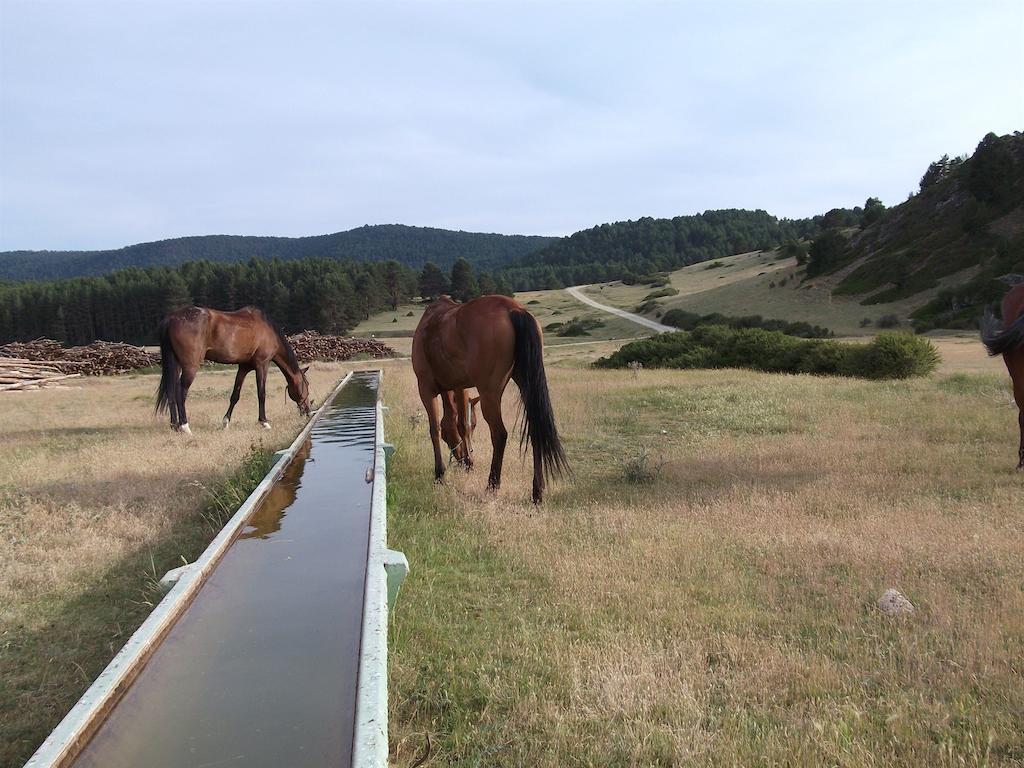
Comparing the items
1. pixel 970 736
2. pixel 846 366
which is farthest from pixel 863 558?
pixel 846 366

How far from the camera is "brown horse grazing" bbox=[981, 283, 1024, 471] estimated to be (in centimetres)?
702

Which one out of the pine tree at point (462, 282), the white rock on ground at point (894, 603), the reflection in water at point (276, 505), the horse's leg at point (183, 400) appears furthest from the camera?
the pine tree at point (462, 282)

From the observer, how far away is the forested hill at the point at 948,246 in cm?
3753

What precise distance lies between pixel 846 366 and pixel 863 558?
16.0m

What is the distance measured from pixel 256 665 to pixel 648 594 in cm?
231

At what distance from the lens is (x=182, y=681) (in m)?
3.03

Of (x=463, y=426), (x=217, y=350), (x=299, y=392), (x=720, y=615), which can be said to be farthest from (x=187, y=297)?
(x=720, y=615)

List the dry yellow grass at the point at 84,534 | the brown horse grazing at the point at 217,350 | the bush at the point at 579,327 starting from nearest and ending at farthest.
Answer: the dry yellow grass at the point at 84,534, the brown horse grazing at the point at 217,350, the bush at the point at 579,327

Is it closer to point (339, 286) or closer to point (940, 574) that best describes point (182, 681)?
point (940, 574)

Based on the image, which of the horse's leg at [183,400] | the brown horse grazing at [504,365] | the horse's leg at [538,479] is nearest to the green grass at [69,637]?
the brown horse grazing at [504,365]

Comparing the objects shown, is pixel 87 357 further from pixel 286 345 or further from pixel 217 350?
pixel 217 350

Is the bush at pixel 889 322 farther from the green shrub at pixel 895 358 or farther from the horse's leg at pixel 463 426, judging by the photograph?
the horse's leg at pixel 463 426

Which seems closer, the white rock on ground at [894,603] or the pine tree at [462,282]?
the white rock on ground at [894,603]

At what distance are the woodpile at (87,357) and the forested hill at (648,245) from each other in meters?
89.3
